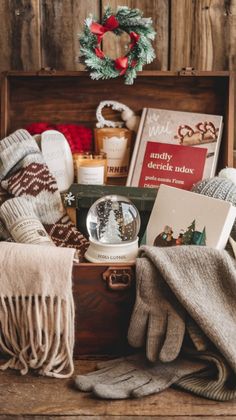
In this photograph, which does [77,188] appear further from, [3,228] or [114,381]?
[114,381]

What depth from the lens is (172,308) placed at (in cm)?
117

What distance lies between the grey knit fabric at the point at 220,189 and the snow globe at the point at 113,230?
7.5 inches

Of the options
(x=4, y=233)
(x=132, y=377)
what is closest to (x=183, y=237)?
(x=132, y=377)

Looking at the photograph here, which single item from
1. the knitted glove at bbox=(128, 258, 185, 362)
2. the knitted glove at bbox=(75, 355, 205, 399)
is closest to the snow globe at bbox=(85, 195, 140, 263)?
the knitted glove at bbox=(128, 258, 185, 362)

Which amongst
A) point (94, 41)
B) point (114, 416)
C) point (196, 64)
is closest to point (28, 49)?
point (94, 41)

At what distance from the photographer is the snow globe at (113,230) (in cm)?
129

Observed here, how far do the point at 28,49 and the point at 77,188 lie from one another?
54 centimetres

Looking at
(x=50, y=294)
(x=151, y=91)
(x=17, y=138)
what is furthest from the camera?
(x=151, y=91)

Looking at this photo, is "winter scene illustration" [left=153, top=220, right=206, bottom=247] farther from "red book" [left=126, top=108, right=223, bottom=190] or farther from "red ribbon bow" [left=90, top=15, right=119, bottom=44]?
"red ribbon bow" [left=90, top=15, right=119, bottom=44]

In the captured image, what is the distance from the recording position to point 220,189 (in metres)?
1.42

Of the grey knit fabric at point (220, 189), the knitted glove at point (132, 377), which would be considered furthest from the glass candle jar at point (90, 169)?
the knitted glove at point (132, 377)

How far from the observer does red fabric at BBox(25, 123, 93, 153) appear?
171 cm

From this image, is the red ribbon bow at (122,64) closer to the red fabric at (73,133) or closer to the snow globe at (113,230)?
the red fabric at (73,133)

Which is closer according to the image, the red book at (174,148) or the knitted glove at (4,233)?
the knitted glove at (4,233)
